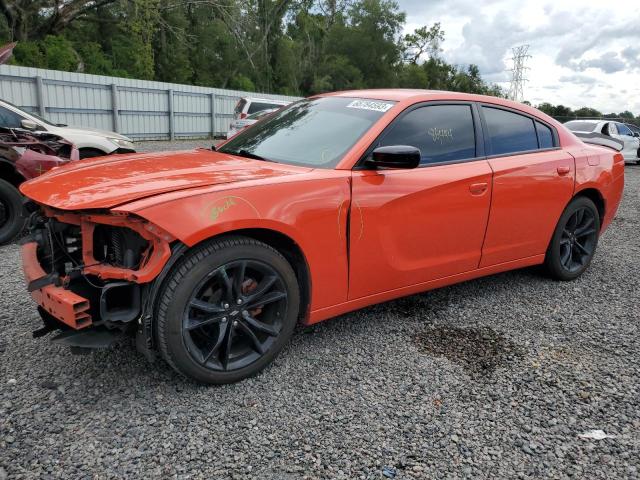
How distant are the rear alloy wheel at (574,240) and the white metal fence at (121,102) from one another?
50.6ft

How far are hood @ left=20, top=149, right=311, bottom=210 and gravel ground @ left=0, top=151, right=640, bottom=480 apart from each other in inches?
38.0

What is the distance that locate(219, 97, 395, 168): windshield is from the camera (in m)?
3.14

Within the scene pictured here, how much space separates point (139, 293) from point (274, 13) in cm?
4537

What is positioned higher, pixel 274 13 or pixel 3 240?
pixel 274 13

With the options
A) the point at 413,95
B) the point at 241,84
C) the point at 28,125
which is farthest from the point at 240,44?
the point at 413,95

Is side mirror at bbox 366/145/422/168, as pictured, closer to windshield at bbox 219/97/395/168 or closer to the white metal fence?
windshield at bbox 219/97/395/168

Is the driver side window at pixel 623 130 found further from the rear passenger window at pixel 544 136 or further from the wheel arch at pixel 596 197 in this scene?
the rear passenger window at pixel 544 136

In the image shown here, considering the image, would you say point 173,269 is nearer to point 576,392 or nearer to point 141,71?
point 576,392

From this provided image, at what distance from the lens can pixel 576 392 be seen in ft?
9.12

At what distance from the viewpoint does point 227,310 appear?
2600 millimetres

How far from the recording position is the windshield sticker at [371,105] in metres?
3.33

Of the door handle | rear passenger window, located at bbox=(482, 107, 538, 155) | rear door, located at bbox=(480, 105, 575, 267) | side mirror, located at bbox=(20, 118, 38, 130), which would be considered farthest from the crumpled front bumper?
side mirror, located at bbox=(20, 118, 38, 130)

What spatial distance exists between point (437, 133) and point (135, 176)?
6.49 ft

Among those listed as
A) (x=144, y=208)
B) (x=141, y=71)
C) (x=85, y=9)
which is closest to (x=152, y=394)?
(x=144, y=208)
